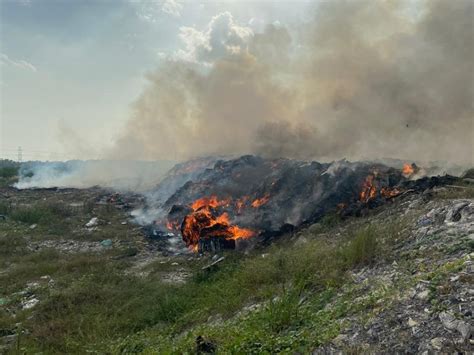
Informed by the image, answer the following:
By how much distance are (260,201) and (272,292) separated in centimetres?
837

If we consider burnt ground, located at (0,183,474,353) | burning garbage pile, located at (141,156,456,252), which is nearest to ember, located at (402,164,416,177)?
burning garbage pile, located at (141,156,456,252)

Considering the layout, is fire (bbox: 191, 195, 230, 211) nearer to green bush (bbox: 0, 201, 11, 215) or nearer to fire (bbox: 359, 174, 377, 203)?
fire (bbox: 359, 174, 377, 203)

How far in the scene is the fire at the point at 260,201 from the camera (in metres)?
14.7

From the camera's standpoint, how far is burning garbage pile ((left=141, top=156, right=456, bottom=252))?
12.4 meters

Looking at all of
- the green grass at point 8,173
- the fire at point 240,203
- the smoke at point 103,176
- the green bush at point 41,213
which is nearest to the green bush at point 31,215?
the green bush at point 41,213

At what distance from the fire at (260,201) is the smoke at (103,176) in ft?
45.4

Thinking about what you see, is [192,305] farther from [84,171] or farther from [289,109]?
[84,171]

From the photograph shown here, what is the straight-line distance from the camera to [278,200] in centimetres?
1435

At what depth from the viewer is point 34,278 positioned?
1046 centimetres

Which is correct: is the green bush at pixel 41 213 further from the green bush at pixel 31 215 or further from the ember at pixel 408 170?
the ember at pixel 408 170

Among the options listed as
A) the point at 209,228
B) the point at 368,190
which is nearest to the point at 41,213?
the point at 209,228

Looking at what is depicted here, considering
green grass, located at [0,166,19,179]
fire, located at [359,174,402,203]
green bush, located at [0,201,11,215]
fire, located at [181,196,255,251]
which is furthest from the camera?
green grass, located at [0,166,19,179]

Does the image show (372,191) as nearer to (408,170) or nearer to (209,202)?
(408,170)

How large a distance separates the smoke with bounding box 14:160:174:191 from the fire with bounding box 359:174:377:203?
1764 cm
